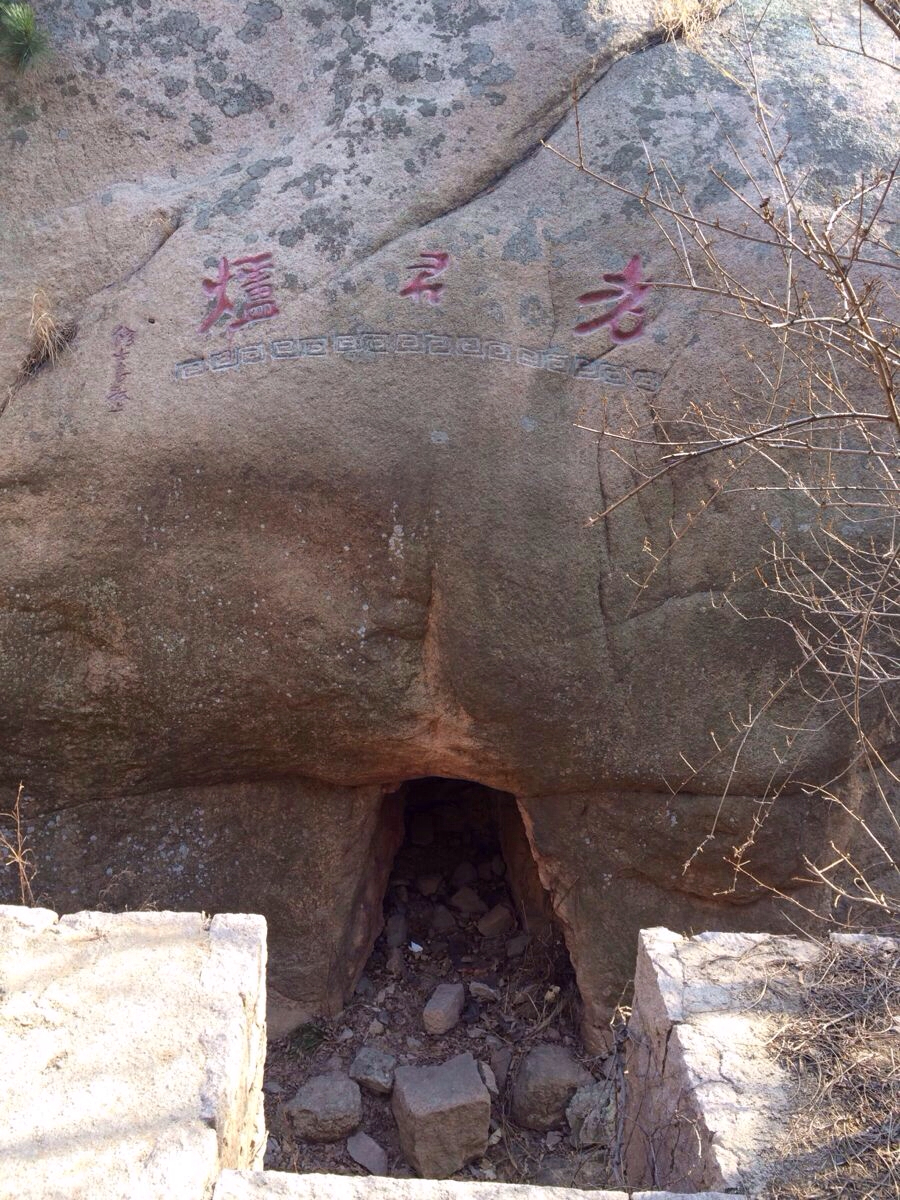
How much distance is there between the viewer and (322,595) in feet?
11.2

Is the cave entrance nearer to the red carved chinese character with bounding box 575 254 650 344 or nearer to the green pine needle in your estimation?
the red carved chinese character with bounding box 575 254 650 344

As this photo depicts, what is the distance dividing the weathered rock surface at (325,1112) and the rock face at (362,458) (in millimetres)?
368

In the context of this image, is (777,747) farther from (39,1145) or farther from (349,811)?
(39,1145)

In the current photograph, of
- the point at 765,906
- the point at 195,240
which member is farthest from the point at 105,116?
the point at 765,906

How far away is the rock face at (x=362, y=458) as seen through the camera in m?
3.37

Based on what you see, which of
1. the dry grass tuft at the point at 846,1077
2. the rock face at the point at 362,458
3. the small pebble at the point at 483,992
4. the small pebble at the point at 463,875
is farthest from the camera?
the small pebble at the point at 463,875

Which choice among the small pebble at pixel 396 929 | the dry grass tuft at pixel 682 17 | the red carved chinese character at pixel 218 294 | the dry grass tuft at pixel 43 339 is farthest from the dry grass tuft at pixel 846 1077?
the dry grass tuft at pixel 682 17

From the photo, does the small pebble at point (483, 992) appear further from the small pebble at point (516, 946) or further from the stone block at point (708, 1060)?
the stone block at point (708, 1060)

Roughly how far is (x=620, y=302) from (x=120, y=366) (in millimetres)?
1513

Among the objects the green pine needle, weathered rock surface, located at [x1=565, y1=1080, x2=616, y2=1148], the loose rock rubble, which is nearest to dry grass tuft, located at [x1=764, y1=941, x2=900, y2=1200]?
the loose rock rubble

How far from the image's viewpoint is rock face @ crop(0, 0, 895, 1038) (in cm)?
337

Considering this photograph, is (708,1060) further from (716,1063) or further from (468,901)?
(468,901)

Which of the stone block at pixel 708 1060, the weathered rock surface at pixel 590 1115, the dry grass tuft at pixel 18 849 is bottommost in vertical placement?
the weathered rock surface at pixel 590 1115

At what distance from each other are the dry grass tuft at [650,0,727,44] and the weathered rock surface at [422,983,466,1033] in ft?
10.8
